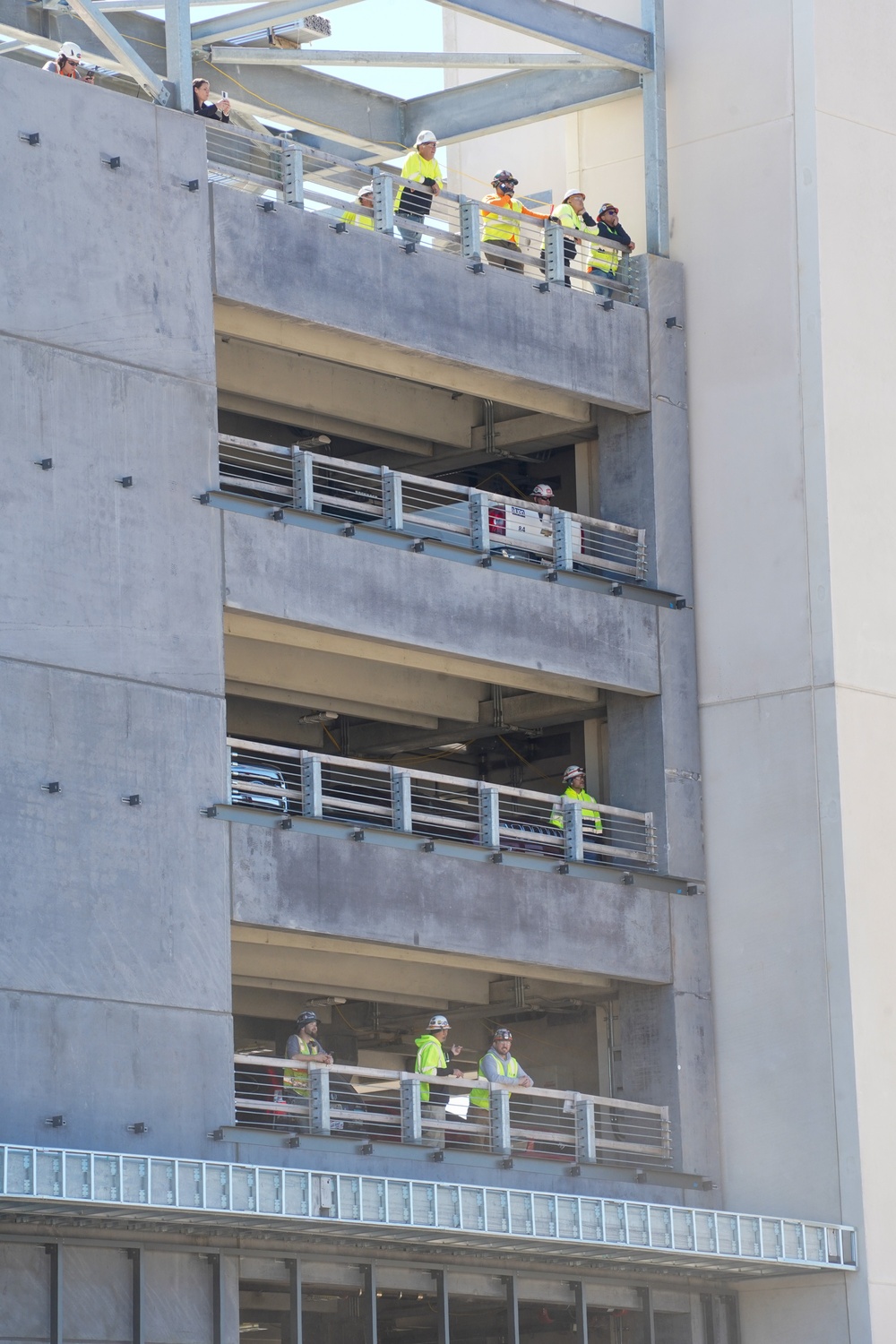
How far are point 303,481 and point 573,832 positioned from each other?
6137mm

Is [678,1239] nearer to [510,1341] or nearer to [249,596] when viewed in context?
[510,1341]

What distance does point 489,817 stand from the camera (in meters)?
33.7

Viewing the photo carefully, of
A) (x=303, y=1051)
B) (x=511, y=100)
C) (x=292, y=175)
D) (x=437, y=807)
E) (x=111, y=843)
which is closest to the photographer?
(x=111, y=843)

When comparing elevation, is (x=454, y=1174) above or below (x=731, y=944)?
below

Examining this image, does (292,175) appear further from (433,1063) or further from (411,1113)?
(411,1113)

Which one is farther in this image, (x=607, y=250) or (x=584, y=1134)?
(x=607, y=250)

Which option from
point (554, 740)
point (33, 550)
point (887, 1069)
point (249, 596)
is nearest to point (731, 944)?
point (887, 1069)

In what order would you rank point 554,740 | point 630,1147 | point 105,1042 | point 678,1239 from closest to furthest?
point 105,1042, point 678,1239, point 630,1147, point 554,740

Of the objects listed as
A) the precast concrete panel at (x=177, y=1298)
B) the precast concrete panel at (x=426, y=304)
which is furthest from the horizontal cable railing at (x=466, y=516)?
the precast concrete panel at (x=177, y=1298)

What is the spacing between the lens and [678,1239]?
101 ft

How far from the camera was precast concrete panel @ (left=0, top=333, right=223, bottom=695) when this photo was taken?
94.1ft

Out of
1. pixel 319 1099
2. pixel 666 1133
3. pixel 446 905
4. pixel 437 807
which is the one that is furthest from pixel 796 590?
pixel 319 1099

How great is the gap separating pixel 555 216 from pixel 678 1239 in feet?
49.7

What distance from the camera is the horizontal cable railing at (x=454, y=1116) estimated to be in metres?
29.7
